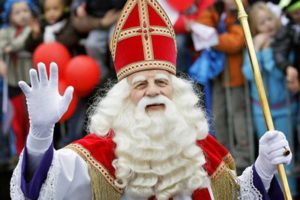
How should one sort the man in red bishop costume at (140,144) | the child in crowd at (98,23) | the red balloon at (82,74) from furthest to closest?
the child in crowd at (98,23), the red balloon at (82,74), the man in red bishop costume at (140,144)

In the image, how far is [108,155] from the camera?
564 centimetres

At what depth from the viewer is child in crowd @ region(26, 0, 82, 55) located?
9820 millimetres

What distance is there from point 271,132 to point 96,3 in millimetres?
4494

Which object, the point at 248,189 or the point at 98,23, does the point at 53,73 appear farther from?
the point at 98,23

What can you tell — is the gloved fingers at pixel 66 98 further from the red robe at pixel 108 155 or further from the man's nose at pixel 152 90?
the man's nose at pixel 152 90

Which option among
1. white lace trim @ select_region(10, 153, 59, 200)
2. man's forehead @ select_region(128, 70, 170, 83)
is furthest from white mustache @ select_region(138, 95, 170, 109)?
white lace trim @ select_region(10, 153, 59, 200)

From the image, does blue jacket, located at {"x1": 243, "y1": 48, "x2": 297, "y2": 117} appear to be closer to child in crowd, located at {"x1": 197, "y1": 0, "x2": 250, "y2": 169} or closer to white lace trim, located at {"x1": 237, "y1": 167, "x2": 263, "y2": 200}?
child in crowd, located at {"x1": 197, "y1": 0, "x2": 250, "y2": 169}

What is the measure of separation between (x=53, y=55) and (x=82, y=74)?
0.36 meters

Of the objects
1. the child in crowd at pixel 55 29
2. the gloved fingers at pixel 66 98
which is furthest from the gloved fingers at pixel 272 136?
the child in crowd at pixel 55 29

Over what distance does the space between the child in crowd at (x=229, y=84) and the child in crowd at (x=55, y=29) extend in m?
1.38

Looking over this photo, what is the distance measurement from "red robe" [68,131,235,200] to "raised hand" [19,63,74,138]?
40cm

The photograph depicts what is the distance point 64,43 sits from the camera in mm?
A: 9758

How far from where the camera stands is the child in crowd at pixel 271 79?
895 centimetres

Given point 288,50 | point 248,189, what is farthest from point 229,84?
point 248,189
